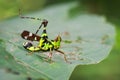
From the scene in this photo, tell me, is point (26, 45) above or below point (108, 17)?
below

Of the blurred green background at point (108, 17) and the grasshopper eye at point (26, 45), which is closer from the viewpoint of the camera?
the grasshopper eye at point (26, 45)

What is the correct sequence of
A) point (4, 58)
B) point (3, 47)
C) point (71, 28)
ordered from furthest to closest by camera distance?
point (71, 28)
point (3, 47)
point (4, 58)

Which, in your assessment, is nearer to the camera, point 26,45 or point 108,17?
point 26,45

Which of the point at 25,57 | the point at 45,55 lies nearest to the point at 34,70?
the point at 25,57

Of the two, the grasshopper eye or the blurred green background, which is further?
the blurred green background

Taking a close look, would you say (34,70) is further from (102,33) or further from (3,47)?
(102,33)

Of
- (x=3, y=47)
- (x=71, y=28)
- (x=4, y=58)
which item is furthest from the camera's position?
(x=71, y=28)

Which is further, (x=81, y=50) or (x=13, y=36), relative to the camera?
(x=81, y=50)

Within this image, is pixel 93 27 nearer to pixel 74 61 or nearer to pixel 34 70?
pixel 74 61

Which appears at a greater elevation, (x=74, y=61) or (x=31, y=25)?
(x=31, y=25)
